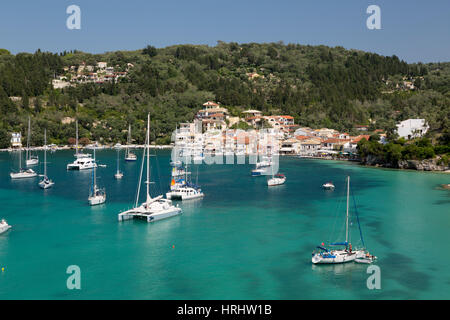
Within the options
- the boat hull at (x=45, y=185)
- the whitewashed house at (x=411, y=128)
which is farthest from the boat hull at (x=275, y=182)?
the whitewashed house at (x=411, y=128)

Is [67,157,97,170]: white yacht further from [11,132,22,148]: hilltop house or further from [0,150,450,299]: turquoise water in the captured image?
[11,132,22,148]: hilltop house

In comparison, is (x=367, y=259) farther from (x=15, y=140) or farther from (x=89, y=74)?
(x=89, y=74)

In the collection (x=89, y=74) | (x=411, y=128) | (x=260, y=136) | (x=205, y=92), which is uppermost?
(x=89, y=74)

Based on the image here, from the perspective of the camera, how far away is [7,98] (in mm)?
100125

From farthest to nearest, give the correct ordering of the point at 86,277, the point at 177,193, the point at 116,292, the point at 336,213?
the point at 177,193
the point at 336,213
the point at 86,277
the point at 116,292

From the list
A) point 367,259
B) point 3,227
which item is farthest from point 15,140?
point 367,259

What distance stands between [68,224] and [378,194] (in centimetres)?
2886

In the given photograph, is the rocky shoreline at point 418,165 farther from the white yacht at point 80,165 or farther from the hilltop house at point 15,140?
the hilltop house at point 15,140

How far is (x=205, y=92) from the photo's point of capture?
12475 cm

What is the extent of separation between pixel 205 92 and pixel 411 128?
61782mm

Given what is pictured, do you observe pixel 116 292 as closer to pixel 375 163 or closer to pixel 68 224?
pixel 68 224

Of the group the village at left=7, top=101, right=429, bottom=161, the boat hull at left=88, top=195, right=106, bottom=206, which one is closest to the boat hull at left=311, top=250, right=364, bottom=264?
the boat hull at left=88, top=195, right=106, bottom=206

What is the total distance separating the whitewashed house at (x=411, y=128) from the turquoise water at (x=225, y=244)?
107 feet

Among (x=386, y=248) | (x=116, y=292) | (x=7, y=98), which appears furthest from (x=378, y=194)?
(x=7, y=98)
